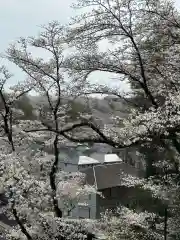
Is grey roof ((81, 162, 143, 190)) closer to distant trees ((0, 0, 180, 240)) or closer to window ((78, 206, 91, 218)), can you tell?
window ((78, 206, 91, 218))

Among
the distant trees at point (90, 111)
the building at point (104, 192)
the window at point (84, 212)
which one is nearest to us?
the distant trees at point (90, 111)

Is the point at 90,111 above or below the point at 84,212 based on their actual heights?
above

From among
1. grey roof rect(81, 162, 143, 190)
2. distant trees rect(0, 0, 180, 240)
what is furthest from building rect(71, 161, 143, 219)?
distant trees rect(0, 0, 180, 240)

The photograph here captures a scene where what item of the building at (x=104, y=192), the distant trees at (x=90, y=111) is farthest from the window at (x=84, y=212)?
the distant trees at (x=90, y=111)

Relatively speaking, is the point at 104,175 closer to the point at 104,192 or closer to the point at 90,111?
the point at 104,192

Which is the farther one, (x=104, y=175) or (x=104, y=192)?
(x=104, y=175)

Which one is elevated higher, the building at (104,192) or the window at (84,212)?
the building at (104,192)

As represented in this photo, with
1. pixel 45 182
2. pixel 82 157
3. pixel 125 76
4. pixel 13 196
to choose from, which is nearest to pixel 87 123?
pixel 125 76

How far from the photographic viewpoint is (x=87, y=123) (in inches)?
301

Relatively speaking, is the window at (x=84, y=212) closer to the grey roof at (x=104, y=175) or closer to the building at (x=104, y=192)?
the building at (x=104, y=192)

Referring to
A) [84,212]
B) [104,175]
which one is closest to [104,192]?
[104,175]

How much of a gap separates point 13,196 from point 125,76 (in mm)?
3571

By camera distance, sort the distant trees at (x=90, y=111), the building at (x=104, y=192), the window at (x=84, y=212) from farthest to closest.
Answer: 1. the window at (x=84, y=212)
2. the building at (x=104, y=192)
3. the distant trees at (x=90, y=111)

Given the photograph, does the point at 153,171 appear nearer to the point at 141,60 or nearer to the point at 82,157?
the point at 82,157
